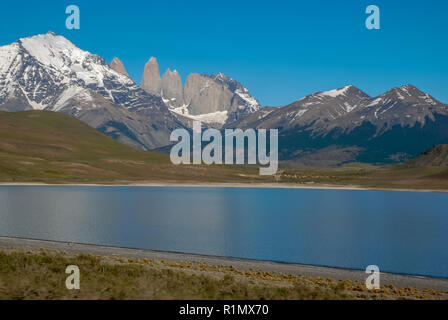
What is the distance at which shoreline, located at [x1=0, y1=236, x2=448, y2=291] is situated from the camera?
115 ft

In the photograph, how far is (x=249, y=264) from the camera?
4056 centimetres

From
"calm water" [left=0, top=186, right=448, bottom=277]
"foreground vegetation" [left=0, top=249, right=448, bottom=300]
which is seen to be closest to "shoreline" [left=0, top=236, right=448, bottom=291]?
"calm water" [left=0, top=186, right=448, bottom=277]

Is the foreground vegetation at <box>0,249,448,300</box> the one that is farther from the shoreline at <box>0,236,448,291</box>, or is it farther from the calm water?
the calm water

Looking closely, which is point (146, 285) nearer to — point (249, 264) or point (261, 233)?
point (249, 264)

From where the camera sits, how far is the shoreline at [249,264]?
35.0 meters

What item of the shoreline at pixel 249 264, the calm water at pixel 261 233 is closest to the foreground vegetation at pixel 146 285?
the shoreline at pixel 249 264

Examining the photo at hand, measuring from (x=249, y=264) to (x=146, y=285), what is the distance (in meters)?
18.0

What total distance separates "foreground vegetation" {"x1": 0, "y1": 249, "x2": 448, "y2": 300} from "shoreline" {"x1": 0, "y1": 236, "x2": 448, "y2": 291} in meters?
3.15

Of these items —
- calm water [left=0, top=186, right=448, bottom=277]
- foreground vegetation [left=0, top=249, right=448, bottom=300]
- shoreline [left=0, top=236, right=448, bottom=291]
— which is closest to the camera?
foreground vegetation [left=0, top=249, right=448, bottom=300]

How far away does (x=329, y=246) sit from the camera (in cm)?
5334

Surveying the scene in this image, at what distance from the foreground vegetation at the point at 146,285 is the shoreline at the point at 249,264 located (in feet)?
10.3

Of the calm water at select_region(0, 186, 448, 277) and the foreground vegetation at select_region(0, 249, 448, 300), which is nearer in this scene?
the foreground vegetation at select_region(0, 249, 448, 300)
